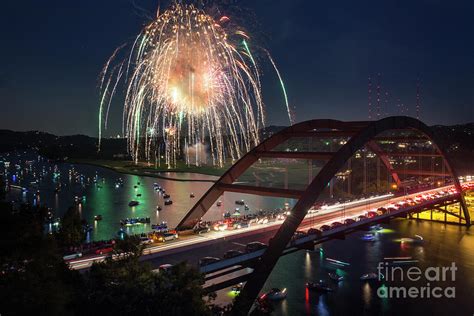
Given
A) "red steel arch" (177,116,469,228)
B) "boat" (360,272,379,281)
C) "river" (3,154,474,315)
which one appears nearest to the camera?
"red steel arch" (177,116,469,228)

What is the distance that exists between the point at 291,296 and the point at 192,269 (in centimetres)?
1085

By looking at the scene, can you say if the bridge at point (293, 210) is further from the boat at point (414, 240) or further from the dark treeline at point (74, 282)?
the boat at point (414, 240)

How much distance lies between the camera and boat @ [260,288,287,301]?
18.5 metres

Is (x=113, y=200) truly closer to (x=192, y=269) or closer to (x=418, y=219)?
(x=418, y=219)

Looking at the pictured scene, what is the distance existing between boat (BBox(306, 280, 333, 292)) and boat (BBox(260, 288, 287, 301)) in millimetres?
1597

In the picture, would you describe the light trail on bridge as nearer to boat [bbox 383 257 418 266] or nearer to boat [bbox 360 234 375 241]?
boat [bbox 360 234 375 241]

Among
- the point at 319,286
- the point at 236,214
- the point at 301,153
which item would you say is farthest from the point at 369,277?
the point at 236,214

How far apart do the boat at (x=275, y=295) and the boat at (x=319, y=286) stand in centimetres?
160

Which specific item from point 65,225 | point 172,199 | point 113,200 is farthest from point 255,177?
point 65,225

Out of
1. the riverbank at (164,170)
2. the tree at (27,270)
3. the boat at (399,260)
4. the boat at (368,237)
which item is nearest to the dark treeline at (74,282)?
the tree at (27,270)

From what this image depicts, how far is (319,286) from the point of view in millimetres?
19625

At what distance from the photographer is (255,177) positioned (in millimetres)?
75312

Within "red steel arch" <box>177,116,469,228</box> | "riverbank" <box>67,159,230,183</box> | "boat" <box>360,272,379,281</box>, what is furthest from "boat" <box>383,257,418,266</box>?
"riverbank" <box>67,159,230,183</box>

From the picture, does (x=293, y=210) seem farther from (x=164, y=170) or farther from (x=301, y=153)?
(x=164, y=170)
